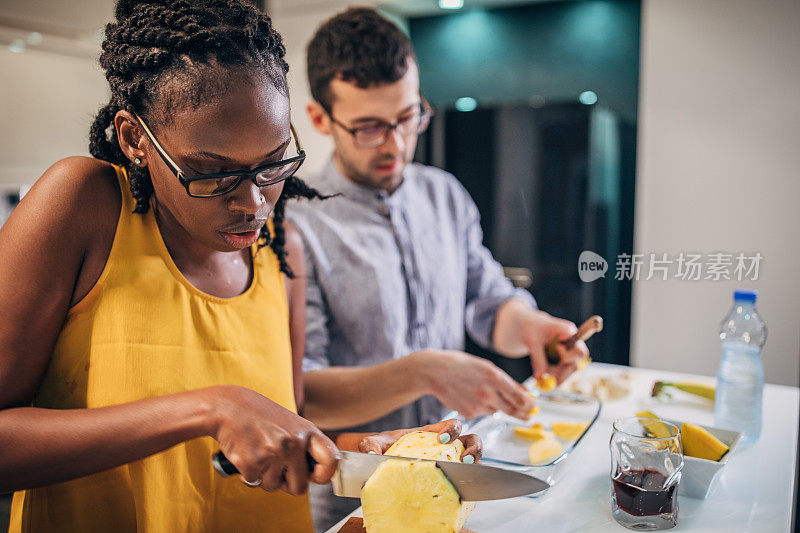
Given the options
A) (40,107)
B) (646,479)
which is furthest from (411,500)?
(40,107)

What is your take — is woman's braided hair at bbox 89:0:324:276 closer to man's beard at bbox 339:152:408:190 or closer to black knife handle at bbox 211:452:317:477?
black knife handle at bbox 211:452:317:477

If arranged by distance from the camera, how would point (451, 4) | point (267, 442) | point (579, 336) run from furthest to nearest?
1. point (451, 4)
2. point (579, 336)
3. point (267, 442)

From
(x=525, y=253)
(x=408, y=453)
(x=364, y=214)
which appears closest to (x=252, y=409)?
(x=408, y=453)

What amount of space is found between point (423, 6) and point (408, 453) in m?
2.72

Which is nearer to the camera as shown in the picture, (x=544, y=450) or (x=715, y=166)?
(x=544, y=450)

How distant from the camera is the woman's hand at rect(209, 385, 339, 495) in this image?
724mm

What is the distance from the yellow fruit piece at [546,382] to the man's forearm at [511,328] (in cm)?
14

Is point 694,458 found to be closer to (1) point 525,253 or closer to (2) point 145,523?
(2) point 145,523

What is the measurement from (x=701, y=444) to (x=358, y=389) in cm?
64

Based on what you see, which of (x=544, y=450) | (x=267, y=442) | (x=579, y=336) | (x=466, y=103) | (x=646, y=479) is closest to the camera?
(x=267, y=442)

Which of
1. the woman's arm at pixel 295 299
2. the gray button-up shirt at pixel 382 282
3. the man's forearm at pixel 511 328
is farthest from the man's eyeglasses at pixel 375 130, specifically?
the man's forearm at pixel 511 328

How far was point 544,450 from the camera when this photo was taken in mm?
Result: 1205

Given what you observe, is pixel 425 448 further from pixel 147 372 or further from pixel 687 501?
pixel 687 501

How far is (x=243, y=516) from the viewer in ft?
3.22
